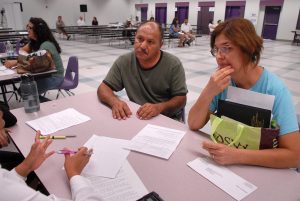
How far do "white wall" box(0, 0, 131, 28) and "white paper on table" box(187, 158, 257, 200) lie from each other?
57.9 ft

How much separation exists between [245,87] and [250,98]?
120 millimetres

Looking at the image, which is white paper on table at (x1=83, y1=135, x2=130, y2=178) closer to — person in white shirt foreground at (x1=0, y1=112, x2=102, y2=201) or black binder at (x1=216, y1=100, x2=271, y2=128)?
person in white shirt foreground at (x1=0, y1=112, x2=102, y2=201)

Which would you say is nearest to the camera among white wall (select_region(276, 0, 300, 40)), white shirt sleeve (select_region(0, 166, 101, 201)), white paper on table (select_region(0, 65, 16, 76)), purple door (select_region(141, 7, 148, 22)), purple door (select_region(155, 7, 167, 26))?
white shirt sleeve (select_region(0, 166, 101, 201))

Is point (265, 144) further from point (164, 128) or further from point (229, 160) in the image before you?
point (164, 128)

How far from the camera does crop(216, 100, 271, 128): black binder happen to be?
113 centimetres

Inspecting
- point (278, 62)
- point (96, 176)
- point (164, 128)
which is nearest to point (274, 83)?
point (164, 128)

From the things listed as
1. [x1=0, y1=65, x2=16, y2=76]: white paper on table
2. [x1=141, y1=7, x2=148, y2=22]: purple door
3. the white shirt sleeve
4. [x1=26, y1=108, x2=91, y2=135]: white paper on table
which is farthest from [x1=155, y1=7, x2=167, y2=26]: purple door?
the white shirt sleeve

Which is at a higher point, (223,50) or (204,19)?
(204,19)

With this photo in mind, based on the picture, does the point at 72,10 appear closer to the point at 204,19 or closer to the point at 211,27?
the point at 204,19

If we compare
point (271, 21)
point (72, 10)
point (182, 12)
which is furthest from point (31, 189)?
point (72, 10)

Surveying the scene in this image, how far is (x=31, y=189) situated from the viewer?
776 mm

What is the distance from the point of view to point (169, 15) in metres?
18.9

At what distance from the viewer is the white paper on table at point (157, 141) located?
1202mm

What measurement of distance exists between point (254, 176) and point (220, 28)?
722 millimetres
